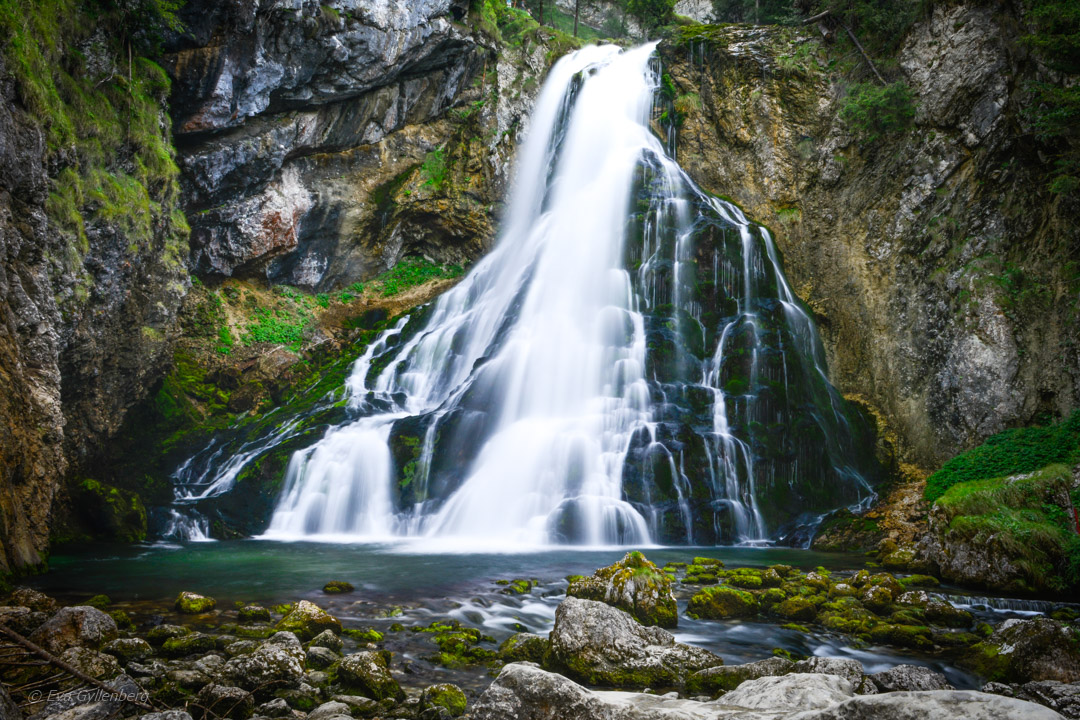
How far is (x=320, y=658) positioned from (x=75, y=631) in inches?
84.4

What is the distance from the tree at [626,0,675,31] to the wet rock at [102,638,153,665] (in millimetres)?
30186

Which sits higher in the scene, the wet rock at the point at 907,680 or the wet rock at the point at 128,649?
the wet rock at the point at 907,680

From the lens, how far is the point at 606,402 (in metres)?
15.5

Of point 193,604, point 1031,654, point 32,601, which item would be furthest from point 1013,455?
point 32,601

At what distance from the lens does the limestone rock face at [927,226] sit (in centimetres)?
1329

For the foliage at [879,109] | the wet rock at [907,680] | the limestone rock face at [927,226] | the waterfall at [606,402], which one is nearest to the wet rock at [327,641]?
the wet rock at [907,680]

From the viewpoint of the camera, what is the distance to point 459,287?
2283 centimetres

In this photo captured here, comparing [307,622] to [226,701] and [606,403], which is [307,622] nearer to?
[226,701]

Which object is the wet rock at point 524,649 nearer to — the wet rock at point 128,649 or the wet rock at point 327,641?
the wet rock at point 327,641

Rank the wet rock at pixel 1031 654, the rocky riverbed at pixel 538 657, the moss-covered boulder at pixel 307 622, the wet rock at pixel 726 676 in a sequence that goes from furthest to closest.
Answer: the moss-covered boulder at pixel 307 622 < the wet rock at pixel 1031 654 < the wet rock at pixel 726 676 < the rocky riverbed at pixel 538 657

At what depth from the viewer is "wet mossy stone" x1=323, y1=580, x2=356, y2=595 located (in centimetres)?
822

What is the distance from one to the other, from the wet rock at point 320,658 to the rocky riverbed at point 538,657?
13mm

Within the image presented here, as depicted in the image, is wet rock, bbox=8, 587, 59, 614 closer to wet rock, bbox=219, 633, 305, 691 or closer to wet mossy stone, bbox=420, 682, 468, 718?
wet rock, bbox=219, 633, 305, 691

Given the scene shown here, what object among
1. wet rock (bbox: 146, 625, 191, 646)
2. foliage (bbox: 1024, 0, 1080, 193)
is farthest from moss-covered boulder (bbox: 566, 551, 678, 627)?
foliage (bbox: 1024, 0, 1080, 193)
